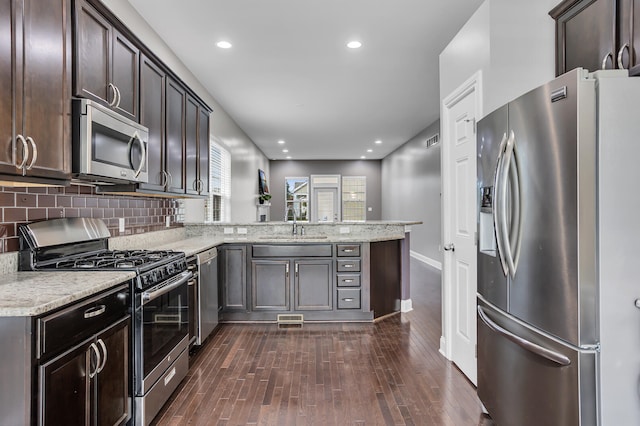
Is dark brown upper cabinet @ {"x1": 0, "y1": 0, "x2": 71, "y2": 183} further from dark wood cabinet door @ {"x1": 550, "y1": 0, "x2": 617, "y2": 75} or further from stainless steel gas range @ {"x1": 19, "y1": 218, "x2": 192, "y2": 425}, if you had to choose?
dark wood cabinet door @ {"x1": 550, "y1": 0, "x2": 617, "y2": 75}

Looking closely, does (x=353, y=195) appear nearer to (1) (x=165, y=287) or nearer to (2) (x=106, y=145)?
(1) (x=165, y=287)

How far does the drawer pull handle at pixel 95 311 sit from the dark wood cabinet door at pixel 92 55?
1.08 meters

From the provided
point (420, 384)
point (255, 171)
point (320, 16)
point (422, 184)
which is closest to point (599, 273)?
point (420, 384)

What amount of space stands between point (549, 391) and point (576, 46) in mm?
1763

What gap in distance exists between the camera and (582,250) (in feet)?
4.26

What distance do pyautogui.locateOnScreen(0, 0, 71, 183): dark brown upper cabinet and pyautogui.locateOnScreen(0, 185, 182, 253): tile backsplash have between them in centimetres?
40

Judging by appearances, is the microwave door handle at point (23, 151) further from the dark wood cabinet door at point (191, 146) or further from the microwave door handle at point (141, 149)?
Answer: the dark wood cabinet door at point (191, 146)

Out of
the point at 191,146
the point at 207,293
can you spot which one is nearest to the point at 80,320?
the point at 207,293

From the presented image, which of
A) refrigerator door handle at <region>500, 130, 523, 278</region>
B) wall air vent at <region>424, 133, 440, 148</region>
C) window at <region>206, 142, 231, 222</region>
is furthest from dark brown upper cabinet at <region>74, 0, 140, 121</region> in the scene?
wall air vent at <region>424, 133, 440, 148</region>

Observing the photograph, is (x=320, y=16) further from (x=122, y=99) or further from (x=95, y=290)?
(x=95, y=290)

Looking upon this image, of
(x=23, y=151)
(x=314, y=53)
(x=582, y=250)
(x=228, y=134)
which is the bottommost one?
(x=582, y=250)

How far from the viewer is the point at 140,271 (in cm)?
194

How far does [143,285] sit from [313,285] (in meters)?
2.15

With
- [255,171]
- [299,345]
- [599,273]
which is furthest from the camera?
[255,171]
